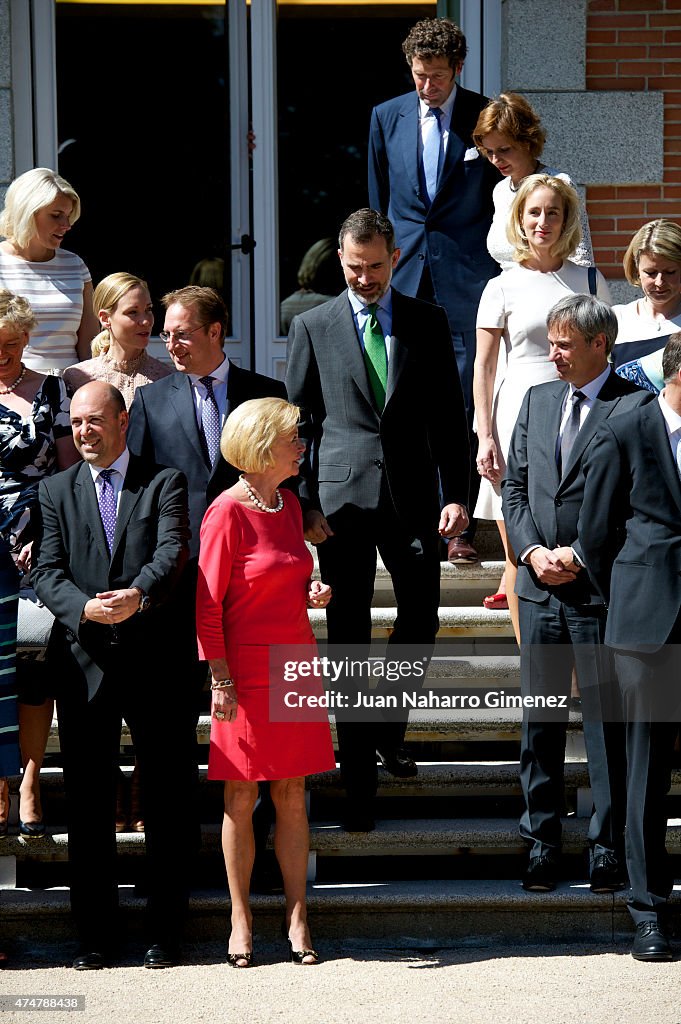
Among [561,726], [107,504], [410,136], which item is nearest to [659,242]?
[410,136]

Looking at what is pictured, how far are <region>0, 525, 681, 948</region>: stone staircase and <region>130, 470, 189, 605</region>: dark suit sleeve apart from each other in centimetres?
95

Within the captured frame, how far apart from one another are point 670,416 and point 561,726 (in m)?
1.05

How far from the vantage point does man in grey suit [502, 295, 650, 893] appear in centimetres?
449

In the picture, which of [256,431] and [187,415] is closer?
[256,431]

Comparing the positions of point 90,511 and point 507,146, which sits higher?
point 507,146

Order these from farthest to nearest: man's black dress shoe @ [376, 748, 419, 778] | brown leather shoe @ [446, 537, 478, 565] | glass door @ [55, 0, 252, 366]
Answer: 1. glass door @ [55, 0, 252, 366]
2. brown leather shoe @ [446, 537, 478, 565]
3. man's black dress shoe @ [376, 748, 419, 778]

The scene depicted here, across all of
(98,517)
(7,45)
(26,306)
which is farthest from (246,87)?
(98,517)

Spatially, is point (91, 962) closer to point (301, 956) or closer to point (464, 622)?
point (301, 956)

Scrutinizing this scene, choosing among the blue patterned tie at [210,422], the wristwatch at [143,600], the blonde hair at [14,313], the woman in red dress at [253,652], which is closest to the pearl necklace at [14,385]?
the blonde hair at [14,313]

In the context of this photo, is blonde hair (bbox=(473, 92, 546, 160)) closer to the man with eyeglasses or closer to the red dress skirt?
the man with eyeglasses

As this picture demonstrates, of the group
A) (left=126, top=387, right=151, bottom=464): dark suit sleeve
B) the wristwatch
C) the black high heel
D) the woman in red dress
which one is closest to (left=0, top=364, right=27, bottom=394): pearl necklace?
(left=126, top=387, right=151, bottom=464): dark suit sleeve

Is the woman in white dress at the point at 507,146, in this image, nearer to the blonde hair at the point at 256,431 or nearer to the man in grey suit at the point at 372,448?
the man in grey suit at the point at 372,448

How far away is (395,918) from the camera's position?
15.1 feet

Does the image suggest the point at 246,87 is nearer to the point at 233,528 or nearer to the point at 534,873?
the point at 233,528
